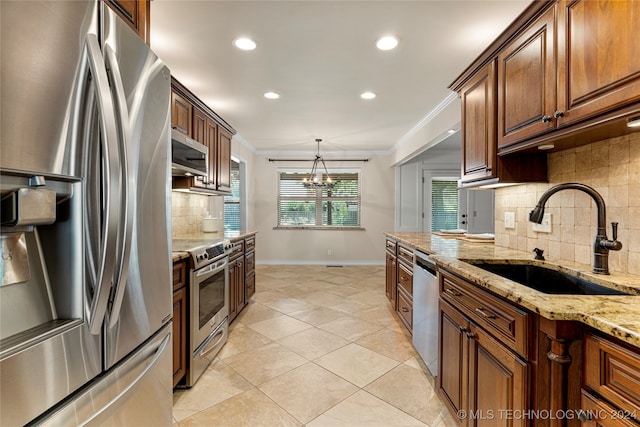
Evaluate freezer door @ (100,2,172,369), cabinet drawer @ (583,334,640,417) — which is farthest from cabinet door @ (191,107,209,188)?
cabinet drawer @ (583,334,640,417)

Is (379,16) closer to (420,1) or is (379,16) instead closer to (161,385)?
(420,1)

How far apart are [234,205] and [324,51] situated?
4.09 meters

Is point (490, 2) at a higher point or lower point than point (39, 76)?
higher

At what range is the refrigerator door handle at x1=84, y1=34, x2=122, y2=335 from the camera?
2.66 feet

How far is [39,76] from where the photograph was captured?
27.9 inches

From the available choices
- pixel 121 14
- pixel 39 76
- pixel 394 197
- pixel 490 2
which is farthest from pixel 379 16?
pixel 394 197

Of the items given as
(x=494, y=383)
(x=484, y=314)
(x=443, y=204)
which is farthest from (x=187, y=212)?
(x=443, y=204)

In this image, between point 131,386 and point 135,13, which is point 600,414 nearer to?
point 131,386

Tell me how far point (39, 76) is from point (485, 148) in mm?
2289

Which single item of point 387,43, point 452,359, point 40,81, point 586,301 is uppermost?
point 387,43

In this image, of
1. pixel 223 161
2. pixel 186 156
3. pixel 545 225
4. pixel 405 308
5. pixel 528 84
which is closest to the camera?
pixel 528 84

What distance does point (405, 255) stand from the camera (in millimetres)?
3018

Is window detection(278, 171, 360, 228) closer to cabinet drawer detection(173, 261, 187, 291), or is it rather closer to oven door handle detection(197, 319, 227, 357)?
oven door handle detection(197, 319, 227, 357)

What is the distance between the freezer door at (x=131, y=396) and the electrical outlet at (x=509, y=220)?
2443mm
